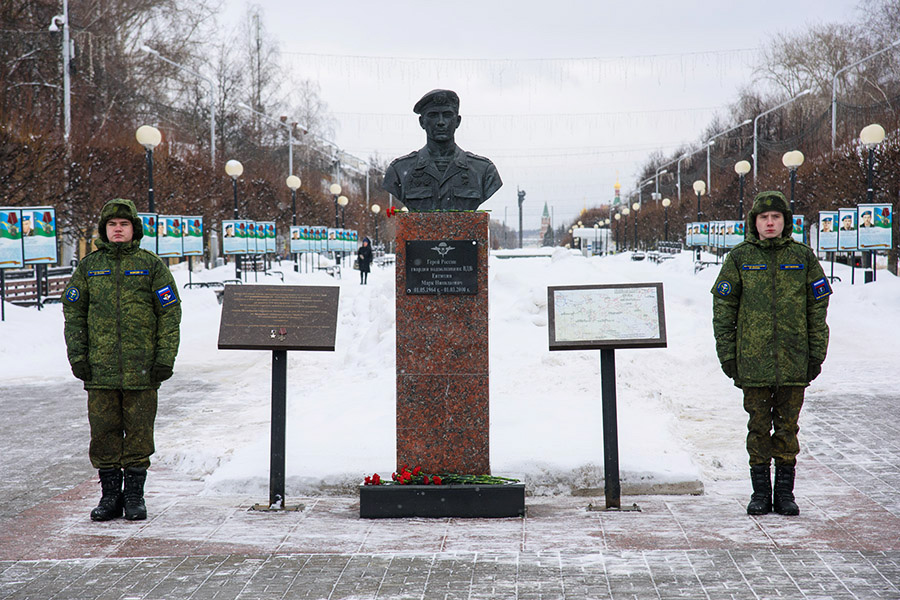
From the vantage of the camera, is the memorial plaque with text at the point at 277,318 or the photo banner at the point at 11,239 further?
the photo banner at the point at 11,239

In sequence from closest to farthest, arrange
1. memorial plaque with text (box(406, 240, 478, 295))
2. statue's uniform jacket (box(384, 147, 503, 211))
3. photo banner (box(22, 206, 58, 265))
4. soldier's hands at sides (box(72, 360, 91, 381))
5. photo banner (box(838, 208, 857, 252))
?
soldier's hands at sides (box(72, 360, 91, 381)) → memorial plaque with text (box(406, 240, 478, 295)) → statue's uniform jacket (box(384, 147, 503, 211)) → photo banner (box(22, 206, 58, 265)) → photo banner (box(838, 208, 857, 252))

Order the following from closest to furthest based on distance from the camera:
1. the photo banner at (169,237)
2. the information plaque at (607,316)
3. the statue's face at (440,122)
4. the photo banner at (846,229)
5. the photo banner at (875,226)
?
1. the information plaque at (607,316)
2. the statue's face at (440,122)
3. the photo banner at (875,226)
4. the photo banner at (846,229)
5. the photo banner at (169,237)

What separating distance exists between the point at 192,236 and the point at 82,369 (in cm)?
2166

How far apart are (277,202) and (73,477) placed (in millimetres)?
42730

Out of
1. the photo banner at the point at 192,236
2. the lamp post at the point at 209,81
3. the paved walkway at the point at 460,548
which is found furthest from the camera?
the lamp post at the point at 209,81

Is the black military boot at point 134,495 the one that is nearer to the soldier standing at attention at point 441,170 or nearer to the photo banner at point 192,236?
the soldier standing at attention at point 441,170

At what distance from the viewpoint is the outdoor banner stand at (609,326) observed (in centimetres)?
630

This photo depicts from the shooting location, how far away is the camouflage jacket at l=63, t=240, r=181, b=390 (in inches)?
233

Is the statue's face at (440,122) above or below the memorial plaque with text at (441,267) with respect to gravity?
above

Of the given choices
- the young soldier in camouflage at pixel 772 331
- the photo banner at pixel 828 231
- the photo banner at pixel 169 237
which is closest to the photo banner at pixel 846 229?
the photo banner at pixel 828 231

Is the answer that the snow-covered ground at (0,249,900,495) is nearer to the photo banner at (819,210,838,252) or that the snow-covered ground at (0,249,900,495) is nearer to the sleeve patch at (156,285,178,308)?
the sleeve patch at (156,285,178,308)

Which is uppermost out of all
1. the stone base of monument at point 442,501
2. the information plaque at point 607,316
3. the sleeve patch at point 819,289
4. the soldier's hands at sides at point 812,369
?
the sleeve patch at point 819,289

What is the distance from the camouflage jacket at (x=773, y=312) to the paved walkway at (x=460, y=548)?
960 millimetres

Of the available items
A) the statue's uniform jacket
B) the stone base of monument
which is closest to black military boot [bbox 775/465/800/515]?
the stone base of monument
